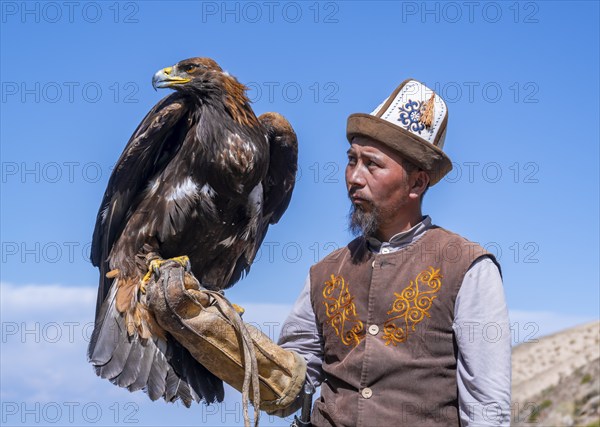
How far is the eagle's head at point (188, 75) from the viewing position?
511 cm

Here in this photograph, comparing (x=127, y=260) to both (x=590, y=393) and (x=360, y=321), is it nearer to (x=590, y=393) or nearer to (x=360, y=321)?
(x=360, y=321)

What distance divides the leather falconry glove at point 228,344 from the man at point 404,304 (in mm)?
137

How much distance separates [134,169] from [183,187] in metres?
0.30

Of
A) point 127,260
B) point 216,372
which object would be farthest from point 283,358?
point 127,260

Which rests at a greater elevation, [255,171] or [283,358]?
[255,171]

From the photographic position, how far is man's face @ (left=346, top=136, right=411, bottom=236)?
331 cm

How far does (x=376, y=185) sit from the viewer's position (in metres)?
3.30

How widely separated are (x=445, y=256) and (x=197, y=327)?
104 centimetres

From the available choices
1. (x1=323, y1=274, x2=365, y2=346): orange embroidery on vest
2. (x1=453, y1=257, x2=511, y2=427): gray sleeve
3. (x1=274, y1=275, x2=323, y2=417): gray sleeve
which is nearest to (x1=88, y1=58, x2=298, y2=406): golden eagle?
(x1=274, y1=275, x2=323, y2=417): gray sleeve

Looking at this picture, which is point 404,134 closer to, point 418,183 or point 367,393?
point 418,183

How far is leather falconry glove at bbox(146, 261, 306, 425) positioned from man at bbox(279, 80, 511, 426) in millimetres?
137

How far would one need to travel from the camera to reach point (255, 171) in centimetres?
506

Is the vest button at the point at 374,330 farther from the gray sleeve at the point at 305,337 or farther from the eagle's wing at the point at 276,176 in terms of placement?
the eagle's wing at the point at 276,176

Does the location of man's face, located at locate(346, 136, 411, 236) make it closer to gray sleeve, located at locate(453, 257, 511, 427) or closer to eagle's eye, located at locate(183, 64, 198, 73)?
gray sleeve, located at locate(453, 257, 511, 427)
